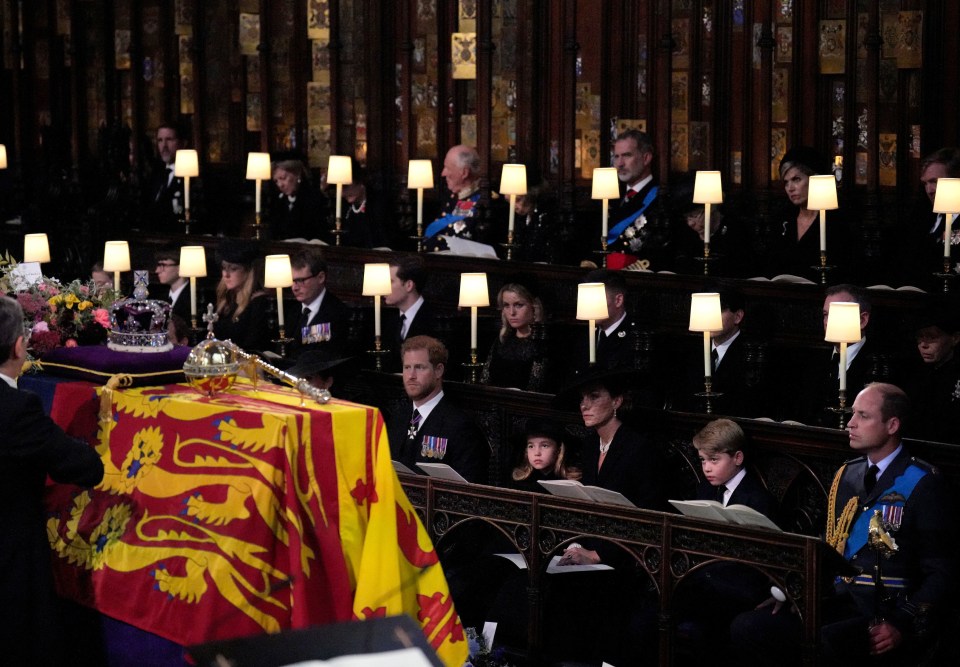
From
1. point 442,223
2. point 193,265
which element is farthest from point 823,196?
point 193,265

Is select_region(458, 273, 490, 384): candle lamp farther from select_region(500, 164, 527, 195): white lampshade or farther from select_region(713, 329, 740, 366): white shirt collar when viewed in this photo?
select_region(500, 164, 527, 195): white lampshade

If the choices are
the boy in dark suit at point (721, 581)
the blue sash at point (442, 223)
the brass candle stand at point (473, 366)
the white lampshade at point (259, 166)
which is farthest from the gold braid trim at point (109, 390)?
the white lampshade at point (259, 166)

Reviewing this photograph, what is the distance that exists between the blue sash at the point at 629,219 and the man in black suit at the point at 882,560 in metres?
3.87

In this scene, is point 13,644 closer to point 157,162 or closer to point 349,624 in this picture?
point 349,624

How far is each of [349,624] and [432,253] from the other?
708 centimetres

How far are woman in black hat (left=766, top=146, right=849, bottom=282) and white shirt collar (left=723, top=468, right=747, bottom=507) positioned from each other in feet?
8.78

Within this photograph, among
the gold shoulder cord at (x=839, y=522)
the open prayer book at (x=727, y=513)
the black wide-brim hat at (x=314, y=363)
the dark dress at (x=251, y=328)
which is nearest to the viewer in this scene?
the open prayer book at (x=727, y=513)

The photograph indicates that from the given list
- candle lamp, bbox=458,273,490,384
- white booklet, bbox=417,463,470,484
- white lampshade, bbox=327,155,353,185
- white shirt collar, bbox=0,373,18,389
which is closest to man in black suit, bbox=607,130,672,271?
candle lamp, bbox=458,273,490,384

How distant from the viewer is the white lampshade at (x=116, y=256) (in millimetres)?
9711

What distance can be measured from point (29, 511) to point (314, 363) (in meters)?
3.03

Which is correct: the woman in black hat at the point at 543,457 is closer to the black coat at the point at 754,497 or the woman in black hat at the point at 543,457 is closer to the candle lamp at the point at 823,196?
the black coat at the point at 754,497

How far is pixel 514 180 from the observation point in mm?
9836

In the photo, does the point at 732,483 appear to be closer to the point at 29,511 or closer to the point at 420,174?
the point at 29,511

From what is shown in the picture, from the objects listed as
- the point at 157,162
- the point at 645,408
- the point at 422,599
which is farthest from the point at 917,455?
the point at 157,162
